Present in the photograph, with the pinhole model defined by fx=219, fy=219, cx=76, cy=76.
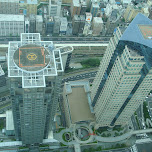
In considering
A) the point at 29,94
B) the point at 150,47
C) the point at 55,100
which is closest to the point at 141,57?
the point at 150,47

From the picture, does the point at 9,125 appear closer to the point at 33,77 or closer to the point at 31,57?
the point at 31,57

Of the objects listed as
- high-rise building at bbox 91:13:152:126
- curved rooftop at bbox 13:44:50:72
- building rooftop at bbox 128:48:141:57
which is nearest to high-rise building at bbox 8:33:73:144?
curved rooftop at bbox 13:44:50:72

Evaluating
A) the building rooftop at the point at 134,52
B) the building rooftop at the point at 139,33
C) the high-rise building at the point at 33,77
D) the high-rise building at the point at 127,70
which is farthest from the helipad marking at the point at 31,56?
the building rooftop at the point at 134,52

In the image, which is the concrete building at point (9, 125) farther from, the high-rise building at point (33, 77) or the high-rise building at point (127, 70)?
the high-rise building at point (127, 70)

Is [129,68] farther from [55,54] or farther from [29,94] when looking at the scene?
[29,94]

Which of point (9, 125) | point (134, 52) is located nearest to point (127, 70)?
point (134, 52)

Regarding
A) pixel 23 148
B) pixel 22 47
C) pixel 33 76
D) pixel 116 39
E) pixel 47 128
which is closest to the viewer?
pixel 33 76
